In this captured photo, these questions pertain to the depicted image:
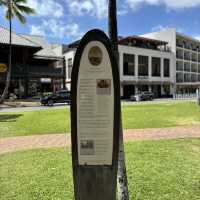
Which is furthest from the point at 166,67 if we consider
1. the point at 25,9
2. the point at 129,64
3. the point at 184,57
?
the point at 25,9

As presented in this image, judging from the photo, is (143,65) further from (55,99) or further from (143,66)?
(55,99)

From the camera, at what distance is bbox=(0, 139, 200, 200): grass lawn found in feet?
17.8

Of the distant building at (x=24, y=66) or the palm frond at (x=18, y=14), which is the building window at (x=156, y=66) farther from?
the palm frond at (x=18, y=14)

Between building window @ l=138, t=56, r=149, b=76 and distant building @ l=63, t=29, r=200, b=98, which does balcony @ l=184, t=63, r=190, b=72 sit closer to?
distant building @ l=63, t=29, r=200, b=98

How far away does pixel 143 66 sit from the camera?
200 ft

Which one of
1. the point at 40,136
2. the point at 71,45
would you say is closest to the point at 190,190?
the point at 40,136

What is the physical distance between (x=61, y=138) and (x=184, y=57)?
67.7m

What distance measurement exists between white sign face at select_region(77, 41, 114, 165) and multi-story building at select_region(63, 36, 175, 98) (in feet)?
163

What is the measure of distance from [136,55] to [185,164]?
5304cm

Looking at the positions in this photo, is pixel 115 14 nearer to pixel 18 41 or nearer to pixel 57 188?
pixel 57 188

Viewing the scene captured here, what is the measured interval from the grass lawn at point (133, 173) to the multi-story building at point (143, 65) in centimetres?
4544

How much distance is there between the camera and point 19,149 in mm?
9625

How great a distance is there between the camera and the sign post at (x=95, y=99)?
3664 millimetres

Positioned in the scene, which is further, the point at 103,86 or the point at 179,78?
the point at 179,78
